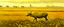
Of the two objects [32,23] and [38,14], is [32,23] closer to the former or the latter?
[32,23]

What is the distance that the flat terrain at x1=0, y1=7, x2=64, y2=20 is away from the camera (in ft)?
3.37

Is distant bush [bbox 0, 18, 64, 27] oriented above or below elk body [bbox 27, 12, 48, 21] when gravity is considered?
below

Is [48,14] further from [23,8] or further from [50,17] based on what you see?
[23,8]

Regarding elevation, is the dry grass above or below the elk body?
below

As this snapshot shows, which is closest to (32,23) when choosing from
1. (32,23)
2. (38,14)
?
(32,23)

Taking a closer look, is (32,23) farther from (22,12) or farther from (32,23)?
(22,12)

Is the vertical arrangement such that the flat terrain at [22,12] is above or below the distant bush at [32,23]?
above

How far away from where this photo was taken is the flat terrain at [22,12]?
3.37ft

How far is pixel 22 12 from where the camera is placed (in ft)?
3.47

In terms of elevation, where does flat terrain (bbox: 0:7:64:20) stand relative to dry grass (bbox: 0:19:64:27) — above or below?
above

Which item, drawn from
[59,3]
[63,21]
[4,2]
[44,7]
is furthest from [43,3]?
[4,2]

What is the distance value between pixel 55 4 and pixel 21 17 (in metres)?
0.37

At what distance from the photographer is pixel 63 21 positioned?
101 cm

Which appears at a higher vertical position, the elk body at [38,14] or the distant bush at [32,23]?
the elk body at [38,14]
